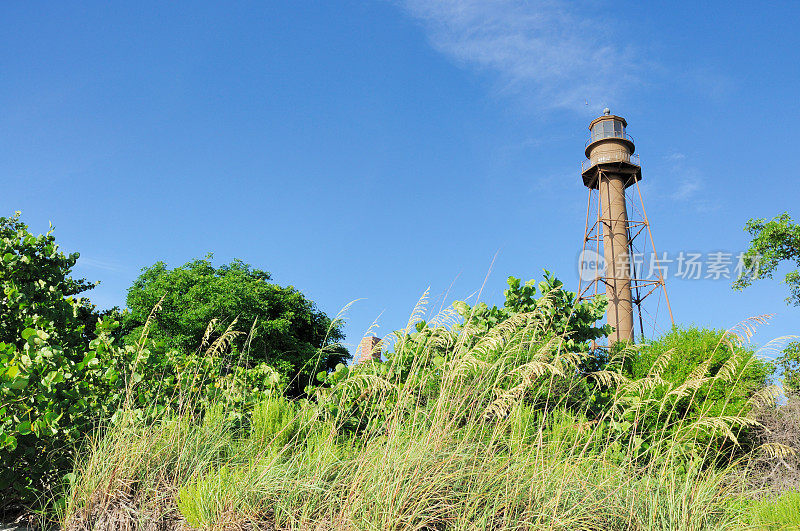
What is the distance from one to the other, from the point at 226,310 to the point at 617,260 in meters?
14.1

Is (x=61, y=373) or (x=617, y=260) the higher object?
(x=617, y=260)

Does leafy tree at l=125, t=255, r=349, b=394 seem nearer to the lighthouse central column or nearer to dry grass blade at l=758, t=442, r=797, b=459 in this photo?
the lighthouse central column

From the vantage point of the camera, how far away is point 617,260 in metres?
18.8

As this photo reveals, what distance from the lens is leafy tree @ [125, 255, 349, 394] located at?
1866cm

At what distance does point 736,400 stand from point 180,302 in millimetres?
17821

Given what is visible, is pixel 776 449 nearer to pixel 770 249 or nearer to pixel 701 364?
pixel 701 364

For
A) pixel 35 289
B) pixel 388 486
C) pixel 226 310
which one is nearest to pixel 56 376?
pixel 35 289

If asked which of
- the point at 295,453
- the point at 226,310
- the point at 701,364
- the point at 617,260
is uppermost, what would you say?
the point at 617,260

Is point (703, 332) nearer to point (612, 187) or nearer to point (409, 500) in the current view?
point (409, 500)

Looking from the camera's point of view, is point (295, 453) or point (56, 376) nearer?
point (56, 376)

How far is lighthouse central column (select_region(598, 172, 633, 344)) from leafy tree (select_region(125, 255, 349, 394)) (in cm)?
996

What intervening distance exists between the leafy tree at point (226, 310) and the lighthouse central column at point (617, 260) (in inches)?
392

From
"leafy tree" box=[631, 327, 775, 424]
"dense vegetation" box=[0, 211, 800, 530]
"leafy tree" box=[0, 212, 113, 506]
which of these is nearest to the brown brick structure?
"dense vegetation" box=[0, 211, 800, 530]

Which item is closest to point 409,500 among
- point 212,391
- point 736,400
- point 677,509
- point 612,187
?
point 677,509
